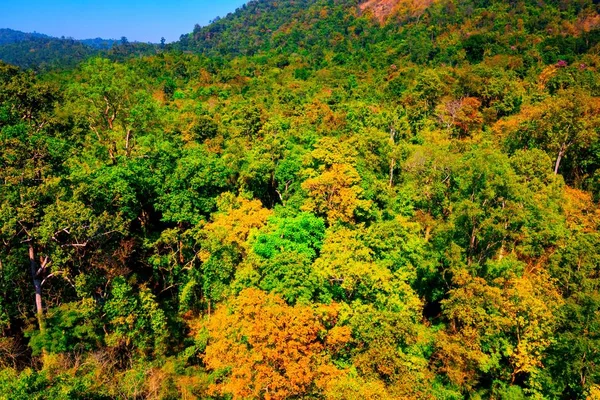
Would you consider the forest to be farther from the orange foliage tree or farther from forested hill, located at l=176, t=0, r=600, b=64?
forested hill, located at l=176, t=0, r=600, b=64

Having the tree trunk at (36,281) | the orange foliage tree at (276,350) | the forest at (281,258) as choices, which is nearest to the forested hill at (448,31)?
the forest at (281,258)

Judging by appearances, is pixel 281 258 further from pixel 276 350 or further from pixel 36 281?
pixel 36 281

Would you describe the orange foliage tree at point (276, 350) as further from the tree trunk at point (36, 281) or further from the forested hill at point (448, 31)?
the forested hill at point (448, 31)

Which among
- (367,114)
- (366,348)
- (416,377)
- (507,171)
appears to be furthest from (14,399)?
(367,114)

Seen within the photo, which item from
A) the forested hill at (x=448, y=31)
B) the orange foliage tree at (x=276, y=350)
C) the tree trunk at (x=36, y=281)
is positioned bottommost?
the orange foliage tree at (x=276, y=350)

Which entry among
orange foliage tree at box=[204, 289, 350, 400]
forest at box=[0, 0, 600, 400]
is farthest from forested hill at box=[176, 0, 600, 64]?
orange foliage tree at box=[204, 289, 350, 400]

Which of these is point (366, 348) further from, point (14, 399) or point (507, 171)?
point (507, 171)

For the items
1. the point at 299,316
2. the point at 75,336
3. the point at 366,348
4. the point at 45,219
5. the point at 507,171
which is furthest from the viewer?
the point at 507,171

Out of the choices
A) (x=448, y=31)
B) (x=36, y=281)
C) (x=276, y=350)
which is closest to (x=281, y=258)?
(x=276, y=350)
